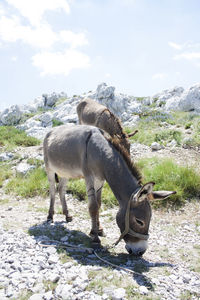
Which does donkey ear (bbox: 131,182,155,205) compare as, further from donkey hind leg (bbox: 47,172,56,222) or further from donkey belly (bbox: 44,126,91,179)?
donkey hind leg (bbox: 47,172,56,222)

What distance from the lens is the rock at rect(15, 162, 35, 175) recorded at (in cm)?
996

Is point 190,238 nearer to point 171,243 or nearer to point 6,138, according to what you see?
point 171,243

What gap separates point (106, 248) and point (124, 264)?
0.68 metres

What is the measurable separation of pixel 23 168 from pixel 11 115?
62.4 ft

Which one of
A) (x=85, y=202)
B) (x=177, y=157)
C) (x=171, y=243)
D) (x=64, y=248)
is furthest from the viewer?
(x=177, y=157)

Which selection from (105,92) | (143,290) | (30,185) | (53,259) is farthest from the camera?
(105,92)

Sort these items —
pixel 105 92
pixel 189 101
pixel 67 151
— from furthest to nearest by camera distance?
pixel 189 101, pixel 105 92, pixel 67 151

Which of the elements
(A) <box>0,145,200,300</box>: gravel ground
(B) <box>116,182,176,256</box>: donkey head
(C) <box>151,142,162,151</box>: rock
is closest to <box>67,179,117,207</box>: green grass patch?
(A) <box>0,145,200,300</box>: gravel ground

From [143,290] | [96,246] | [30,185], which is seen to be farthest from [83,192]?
[143,290]

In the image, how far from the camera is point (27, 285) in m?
3.19

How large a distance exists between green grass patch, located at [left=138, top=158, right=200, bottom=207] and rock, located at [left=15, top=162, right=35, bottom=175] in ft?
15.1

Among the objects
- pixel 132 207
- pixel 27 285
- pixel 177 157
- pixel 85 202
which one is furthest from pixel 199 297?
pixel 177 157

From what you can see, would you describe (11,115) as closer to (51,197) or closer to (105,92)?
(105,92)

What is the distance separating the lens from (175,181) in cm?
736
